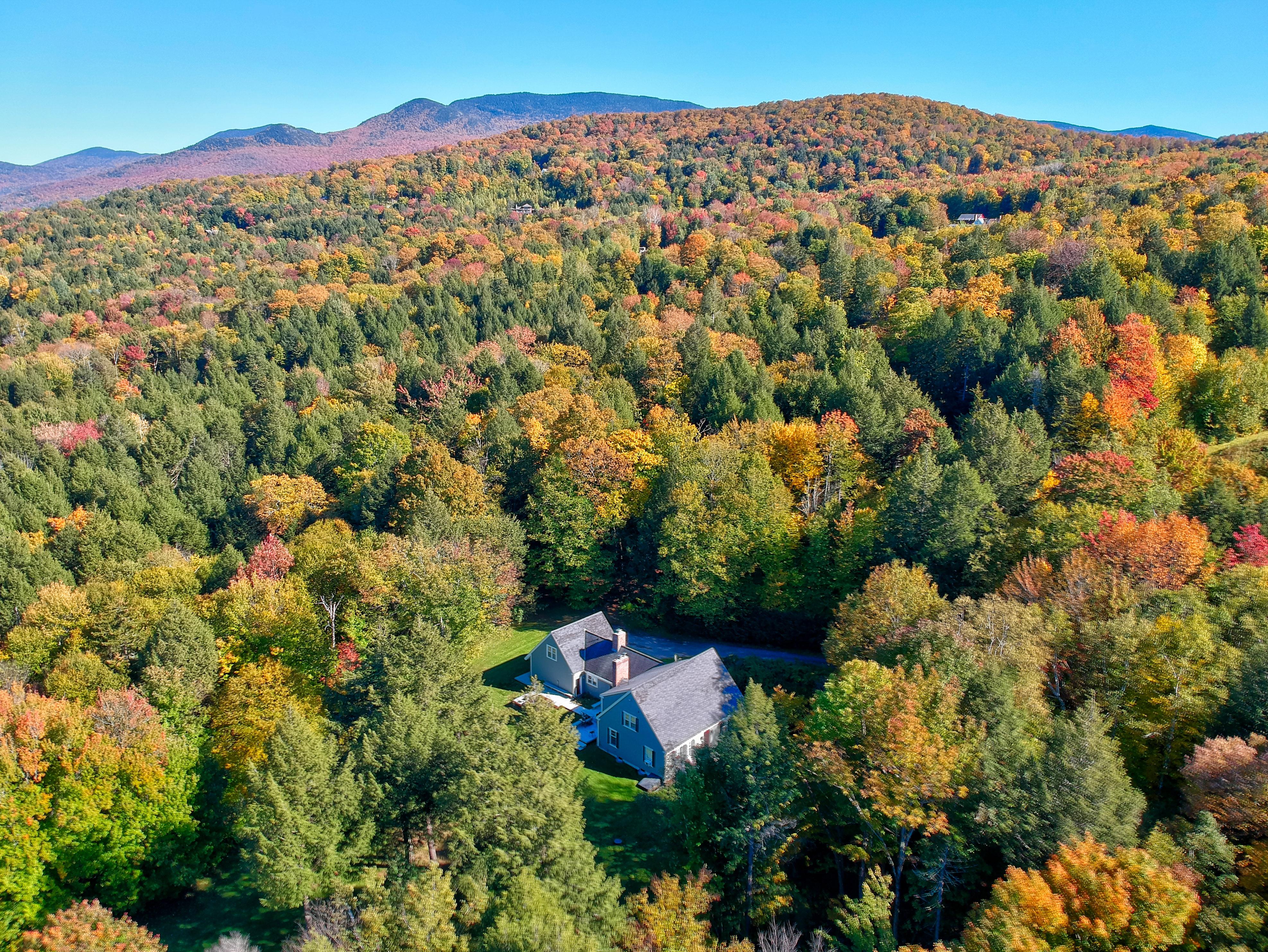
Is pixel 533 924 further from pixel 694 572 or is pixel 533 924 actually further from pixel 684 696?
pixel 694 572

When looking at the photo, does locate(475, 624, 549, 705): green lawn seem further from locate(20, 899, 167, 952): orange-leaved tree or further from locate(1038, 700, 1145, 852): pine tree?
locate(1038, 700, 1145, 852): pine tree

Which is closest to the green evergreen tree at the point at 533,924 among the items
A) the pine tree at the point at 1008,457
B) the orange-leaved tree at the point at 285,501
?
the pine tree at the point at 1008,457

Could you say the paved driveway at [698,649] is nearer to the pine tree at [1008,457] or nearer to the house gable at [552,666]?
the house gable at [552,666]

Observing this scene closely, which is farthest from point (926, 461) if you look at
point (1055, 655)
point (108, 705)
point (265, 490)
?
point (265, 490)

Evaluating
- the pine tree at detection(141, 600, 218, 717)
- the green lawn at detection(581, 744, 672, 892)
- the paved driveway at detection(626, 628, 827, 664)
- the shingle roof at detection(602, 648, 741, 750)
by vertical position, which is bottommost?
the paved driveway at detection(626, 628, 827, 664)

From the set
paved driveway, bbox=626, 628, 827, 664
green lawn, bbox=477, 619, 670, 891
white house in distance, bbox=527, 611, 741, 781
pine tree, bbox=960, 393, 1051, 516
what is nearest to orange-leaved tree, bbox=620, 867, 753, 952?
green lawn, bbox=477, 619, 670, 891

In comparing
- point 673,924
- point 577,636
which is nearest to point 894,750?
point 673,924
